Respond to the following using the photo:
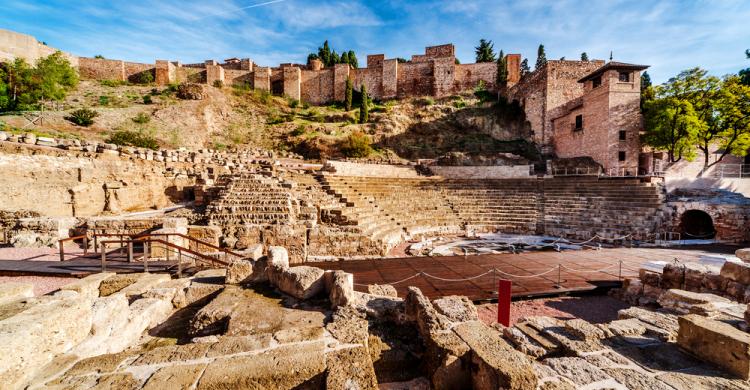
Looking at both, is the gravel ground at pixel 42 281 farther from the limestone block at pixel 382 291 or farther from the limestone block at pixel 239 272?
the limestone block at pixel 382 291

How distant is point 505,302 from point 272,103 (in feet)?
114

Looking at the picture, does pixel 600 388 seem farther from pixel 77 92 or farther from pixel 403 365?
pixel 77 92

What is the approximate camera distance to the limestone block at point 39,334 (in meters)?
1.95

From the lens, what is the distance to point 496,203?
1606 centimetres

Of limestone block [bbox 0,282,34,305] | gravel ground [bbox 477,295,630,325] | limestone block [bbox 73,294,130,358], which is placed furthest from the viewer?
gravel ground [bbox 477,295,630,325]

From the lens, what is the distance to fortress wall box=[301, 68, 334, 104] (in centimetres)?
3653

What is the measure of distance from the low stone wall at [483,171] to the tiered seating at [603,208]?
481 centimetres

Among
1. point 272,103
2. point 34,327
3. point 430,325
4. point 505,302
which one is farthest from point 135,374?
point 272,103

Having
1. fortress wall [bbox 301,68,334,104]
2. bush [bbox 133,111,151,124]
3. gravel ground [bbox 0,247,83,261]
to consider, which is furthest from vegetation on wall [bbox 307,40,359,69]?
gravel ground [bbox 0,247,83,261]

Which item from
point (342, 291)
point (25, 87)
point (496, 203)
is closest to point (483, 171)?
point (496, 203)

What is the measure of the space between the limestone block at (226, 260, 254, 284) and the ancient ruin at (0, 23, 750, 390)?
0.02 meters

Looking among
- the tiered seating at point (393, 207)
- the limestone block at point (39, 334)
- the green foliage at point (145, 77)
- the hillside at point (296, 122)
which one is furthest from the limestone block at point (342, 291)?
the green foliage at point (145, 77)

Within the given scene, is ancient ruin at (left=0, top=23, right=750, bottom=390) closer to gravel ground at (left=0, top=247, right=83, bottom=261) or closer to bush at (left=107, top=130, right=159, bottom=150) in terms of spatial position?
gravel ground at (left=0, top=247, right=83, bottom=261)

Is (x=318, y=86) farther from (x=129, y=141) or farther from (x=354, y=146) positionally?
(x=129, y=141)
